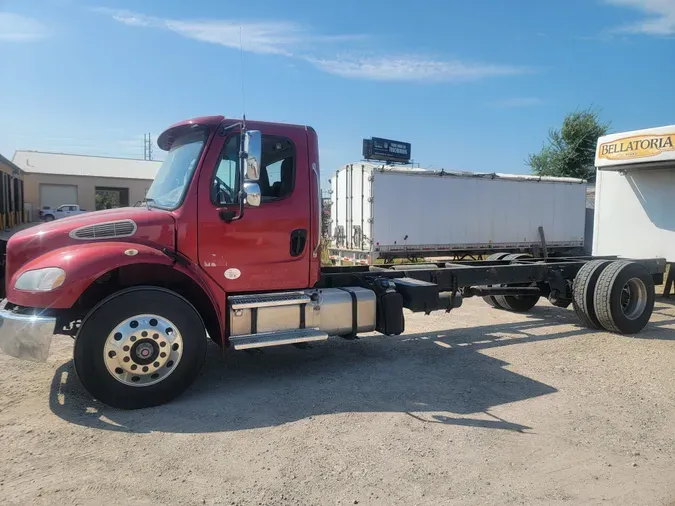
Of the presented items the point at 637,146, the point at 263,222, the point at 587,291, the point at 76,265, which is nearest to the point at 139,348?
the point at 76,265

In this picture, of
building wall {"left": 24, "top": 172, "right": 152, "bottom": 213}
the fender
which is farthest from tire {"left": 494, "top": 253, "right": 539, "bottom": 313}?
building wall {"left": 24, "top": 172, "right": 152, "bottom": 213}

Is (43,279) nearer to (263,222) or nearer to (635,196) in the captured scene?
(263,222)

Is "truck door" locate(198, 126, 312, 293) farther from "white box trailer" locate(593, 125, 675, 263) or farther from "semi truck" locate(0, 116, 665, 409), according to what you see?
"white box trailer" locate(593, 125, 675, 263)

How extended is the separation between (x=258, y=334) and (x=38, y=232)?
2245mm

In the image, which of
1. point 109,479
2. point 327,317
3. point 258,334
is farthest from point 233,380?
point 109,479

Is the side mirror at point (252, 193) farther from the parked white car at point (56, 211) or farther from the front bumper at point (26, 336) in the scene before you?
the parked white car at point (56, 211)

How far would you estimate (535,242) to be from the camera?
1886 cm

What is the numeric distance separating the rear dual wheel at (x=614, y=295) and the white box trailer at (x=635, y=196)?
69.4 inches

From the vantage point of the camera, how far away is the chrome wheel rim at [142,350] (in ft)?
14.7

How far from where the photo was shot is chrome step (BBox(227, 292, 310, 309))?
511 centimetres

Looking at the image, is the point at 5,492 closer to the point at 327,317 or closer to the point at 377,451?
the point at 377,451

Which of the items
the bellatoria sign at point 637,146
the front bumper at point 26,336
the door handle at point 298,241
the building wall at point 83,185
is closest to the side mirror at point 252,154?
the door handle at point 298,241

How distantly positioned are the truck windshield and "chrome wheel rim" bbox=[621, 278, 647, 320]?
6765mm

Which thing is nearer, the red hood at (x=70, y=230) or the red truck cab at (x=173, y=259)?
the red truck cab at (x=173, y=259)
